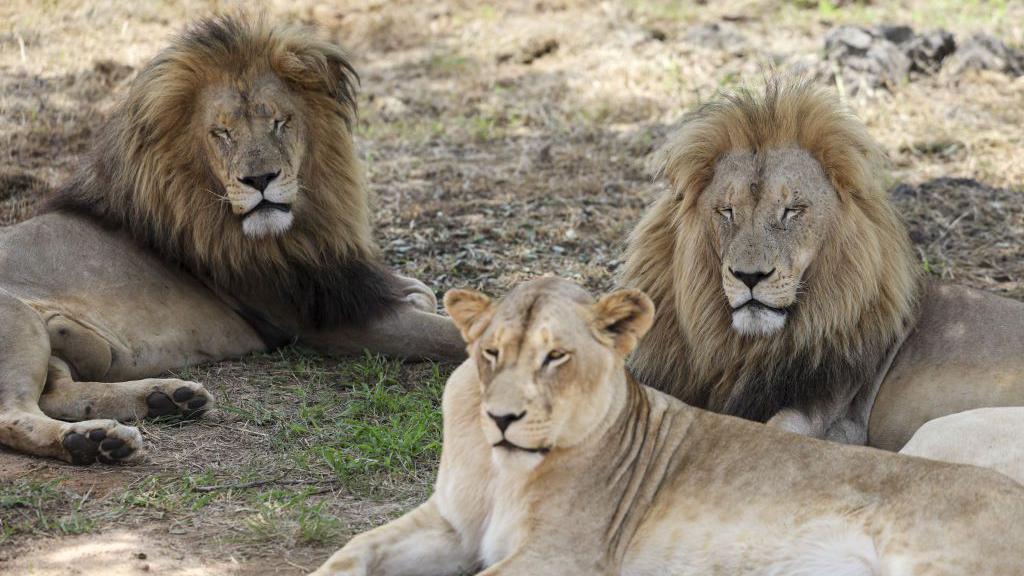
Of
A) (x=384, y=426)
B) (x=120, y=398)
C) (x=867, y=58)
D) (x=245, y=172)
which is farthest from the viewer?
(x=867, y=58)

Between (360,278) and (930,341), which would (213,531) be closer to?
(360,278)

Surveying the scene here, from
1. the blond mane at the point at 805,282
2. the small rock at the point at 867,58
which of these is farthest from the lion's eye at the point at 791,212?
the small rock at the point at 867,58

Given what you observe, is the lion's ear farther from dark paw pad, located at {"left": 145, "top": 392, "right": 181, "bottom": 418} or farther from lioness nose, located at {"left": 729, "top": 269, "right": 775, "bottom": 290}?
lioness nose, located at {"left": 729, "top": 269, "right": 775, "bottom": 290}

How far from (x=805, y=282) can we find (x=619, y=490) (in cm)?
110

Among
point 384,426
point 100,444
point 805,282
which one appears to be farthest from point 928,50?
point 100,444

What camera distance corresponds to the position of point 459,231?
6.41 m

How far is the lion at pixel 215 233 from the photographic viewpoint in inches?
185

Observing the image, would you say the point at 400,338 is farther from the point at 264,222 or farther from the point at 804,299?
the point at 804,299

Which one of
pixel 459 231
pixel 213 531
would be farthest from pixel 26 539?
pixel 459 231

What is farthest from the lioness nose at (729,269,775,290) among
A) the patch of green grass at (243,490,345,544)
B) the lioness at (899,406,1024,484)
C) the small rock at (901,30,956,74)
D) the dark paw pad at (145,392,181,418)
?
the small rock at (901,30,956,74)

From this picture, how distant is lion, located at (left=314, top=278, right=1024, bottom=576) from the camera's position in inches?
116

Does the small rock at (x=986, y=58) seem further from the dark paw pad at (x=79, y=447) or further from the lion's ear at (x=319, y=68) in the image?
the dark paw pad at (x=79, y=447)

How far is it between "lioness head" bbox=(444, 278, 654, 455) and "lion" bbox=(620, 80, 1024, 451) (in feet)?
2.61

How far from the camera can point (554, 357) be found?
2.98 meters
